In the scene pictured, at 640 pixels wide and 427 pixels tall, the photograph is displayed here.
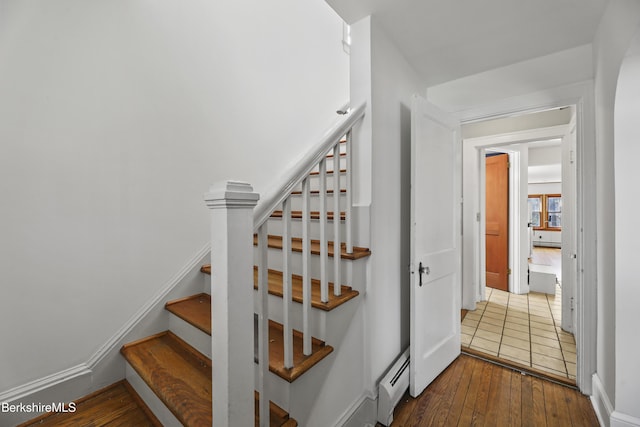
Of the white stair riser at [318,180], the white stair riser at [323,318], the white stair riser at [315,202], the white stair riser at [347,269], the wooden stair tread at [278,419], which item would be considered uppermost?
the white stair riser at [318,180]

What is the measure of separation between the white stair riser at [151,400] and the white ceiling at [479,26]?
2228 mm

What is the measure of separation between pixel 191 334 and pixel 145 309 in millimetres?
378

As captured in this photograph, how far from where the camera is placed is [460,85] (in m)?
2.24

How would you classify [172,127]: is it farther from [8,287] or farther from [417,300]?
[417,300]

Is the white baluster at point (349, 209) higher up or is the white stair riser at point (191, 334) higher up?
the white baluster at point (349, 209)

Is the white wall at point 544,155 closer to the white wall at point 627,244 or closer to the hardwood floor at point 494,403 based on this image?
the white wall at point 627,244

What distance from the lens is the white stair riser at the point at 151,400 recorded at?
120cm

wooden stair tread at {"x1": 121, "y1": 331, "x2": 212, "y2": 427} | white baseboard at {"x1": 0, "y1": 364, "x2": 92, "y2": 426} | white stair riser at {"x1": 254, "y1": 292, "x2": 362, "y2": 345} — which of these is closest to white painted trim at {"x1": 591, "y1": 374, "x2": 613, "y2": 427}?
white stair riser at {"x1": 254, "y1": 292, "x2": 362, "y2": 345}

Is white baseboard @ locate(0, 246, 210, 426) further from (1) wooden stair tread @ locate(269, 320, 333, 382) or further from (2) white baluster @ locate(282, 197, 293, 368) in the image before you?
(2) white baluster @ locate(282, 197, 293, 368)

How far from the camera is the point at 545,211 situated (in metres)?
9.02

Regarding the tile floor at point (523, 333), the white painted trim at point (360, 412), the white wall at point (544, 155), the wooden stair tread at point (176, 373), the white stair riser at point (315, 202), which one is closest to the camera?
the wooden stair tread at point (176, 373)

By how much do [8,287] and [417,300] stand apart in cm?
218

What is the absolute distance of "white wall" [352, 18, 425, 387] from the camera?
5.26 feet

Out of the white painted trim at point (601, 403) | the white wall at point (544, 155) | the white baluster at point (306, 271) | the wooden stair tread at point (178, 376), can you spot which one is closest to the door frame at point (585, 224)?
the white painted trim at point (601, 403)
